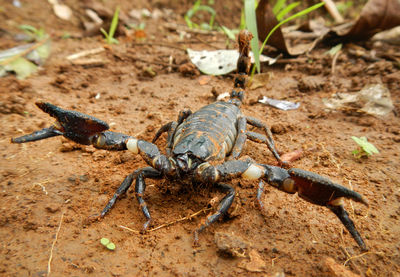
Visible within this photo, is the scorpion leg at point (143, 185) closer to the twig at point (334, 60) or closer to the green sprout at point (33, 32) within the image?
the twig at point (334, 60)

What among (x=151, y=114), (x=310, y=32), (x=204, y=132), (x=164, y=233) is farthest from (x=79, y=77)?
(x=310, y=32)

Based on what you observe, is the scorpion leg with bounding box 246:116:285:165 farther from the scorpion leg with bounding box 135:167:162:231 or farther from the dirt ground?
the scorpion leg with bounding box 135:167:162:231

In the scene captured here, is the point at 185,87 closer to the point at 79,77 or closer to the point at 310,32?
the point at 79,77

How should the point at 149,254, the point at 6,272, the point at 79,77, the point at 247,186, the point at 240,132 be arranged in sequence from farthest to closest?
the point at 79,77
the point at 240,132
the point at 247,186
the point at 149,254
the point at 6,272

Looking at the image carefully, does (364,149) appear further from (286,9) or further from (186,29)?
(186,29)

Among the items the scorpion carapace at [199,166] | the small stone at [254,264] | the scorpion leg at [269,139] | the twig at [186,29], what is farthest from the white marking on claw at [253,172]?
the twig at [186,29]

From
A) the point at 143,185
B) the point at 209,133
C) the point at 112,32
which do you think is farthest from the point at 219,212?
the point at 112,32
